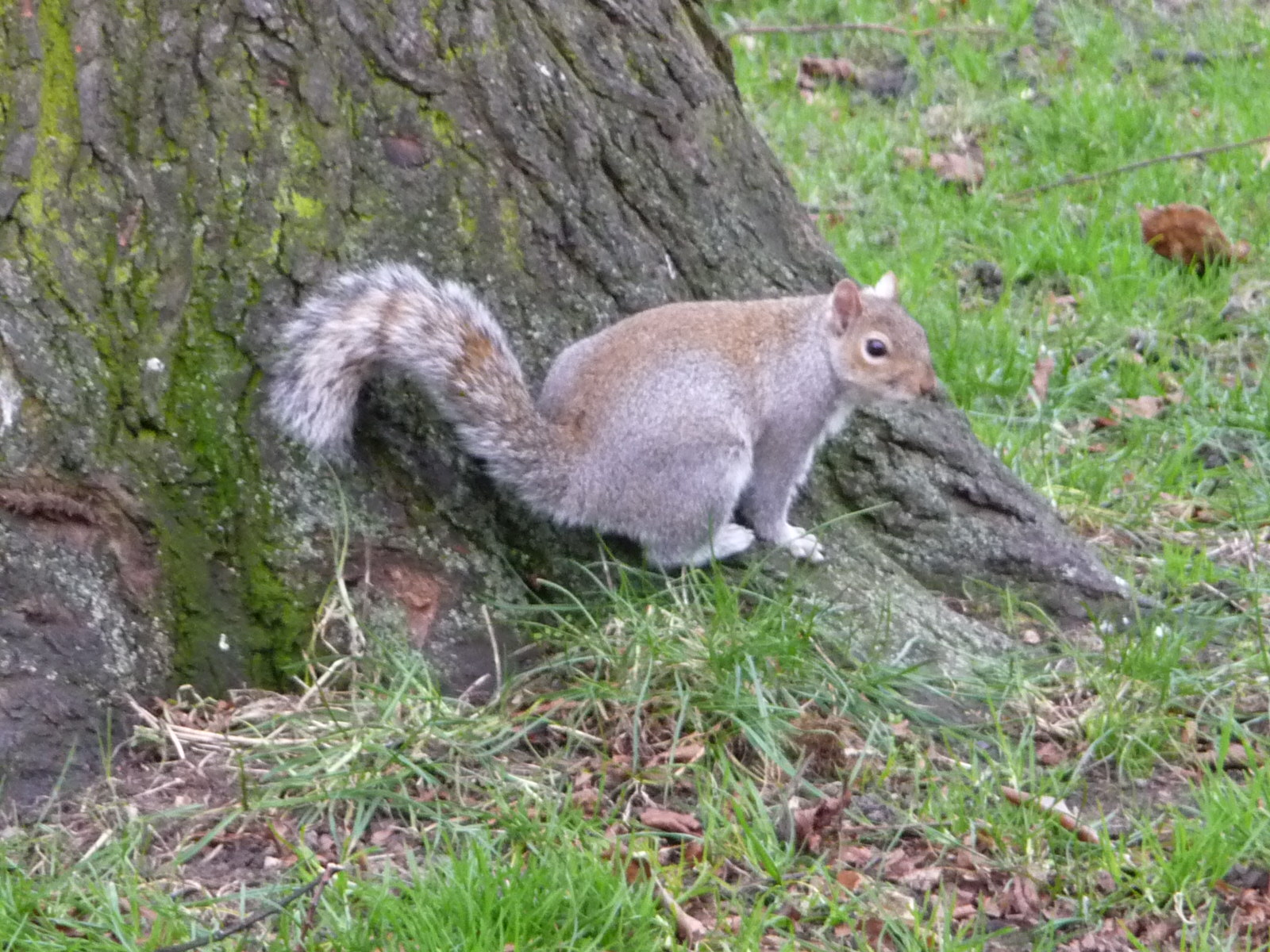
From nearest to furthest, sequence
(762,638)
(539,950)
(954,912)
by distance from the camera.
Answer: (539,950) → (954,912) → (762,638)

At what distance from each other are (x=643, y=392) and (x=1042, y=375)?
4.94 ft

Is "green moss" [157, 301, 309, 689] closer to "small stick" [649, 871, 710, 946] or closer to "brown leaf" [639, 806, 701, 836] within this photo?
"brown leaf" [639, 806, 701, 836]

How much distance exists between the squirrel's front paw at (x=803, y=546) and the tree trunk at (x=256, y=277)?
3 centimetres

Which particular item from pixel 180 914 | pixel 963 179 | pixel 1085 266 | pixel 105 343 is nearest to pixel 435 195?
pixel 105 343

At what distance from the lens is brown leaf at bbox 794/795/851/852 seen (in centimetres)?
202

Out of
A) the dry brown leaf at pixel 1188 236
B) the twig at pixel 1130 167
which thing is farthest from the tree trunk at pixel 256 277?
the twig at pixel 1130 167

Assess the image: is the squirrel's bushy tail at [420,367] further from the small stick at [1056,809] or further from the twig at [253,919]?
the small stick at [1056,809]

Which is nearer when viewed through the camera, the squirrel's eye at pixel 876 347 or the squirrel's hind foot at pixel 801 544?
the squirrel's hind foot at pixel 801 544

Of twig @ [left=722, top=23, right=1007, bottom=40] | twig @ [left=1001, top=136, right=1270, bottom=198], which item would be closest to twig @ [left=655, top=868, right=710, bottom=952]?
twig @ [left=1001, top=136, right=1270, bottom=198]

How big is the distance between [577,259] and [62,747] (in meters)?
1.06

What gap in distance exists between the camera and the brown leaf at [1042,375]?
141 inches

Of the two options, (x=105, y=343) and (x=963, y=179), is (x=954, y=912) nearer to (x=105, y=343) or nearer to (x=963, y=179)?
(x=105, y=343)

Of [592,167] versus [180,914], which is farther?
[592,167]

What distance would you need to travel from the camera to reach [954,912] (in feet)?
6.24
